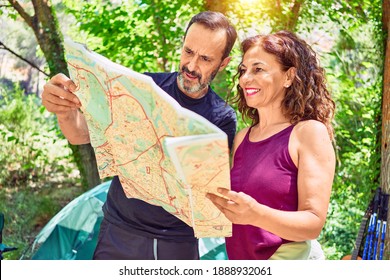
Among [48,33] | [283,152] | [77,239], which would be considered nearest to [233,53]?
[48,33]

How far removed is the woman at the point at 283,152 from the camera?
1632 millimetres

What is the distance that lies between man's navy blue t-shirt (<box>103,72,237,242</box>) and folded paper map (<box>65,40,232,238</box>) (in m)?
0.18

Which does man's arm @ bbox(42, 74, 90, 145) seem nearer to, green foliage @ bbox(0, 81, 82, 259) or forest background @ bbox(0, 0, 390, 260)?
forest background @ bbox(0, 0, 390, 260)

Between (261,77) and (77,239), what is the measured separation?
2.78m

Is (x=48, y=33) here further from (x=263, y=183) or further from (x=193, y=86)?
(x=263, y=183)

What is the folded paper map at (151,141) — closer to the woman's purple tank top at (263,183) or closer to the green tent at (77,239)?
the woman's purple tank top at (263,183)

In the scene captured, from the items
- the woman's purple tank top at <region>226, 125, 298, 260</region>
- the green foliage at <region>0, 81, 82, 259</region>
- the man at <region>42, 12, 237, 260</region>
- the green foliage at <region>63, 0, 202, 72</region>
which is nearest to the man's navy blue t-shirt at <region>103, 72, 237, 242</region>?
the man at <region>42, 12, 237, 260</region>

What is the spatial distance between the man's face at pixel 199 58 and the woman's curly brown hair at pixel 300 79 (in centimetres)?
24

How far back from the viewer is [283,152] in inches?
68.3

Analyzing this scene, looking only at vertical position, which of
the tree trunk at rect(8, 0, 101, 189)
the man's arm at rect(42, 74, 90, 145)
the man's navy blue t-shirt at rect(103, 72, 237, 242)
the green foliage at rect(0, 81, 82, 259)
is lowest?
the green foliage at rect(0, 81, 82, 259)

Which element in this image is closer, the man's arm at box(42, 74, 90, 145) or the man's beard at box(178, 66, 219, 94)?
the man's arm at box(42, 74, 90, 145)

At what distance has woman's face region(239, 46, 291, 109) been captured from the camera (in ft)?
5.93

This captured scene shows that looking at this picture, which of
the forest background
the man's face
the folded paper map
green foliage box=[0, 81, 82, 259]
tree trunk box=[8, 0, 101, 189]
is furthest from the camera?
green foliage box=[0, 81, 82, 259]

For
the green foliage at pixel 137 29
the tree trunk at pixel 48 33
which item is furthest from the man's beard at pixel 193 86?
the tree trunk at pixel 48 33
